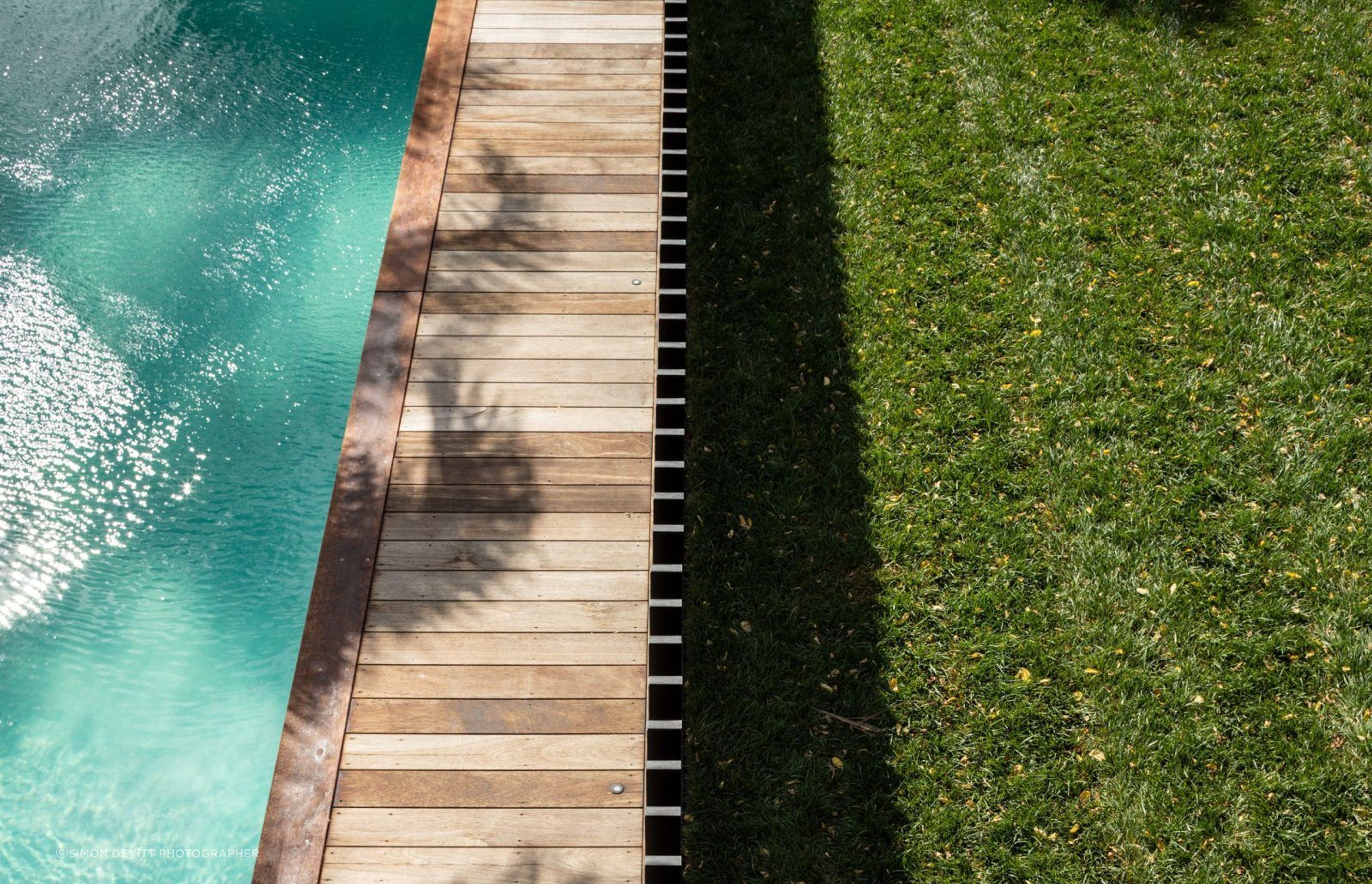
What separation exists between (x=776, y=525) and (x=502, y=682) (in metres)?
1.27

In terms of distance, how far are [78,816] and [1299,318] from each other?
568 centimetres

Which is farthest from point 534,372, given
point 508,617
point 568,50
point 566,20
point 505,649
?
point 566,20

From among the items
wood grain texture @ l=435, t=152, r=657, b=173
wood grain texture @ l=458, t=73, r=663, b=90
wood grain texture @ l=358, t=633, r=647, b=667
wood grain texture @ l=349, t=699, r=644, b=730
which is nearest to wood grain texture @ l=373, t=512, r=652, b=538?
wood grain texture @ l=358, t=633, r=647, b=667

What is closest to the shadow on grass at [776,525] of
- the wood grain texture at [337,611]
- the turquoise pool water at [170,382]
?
the wood grain texture at [337,611]

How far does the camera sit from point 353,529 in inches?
158

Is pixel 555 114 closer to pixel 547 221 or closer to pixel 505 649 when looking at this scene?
pixel 547 221

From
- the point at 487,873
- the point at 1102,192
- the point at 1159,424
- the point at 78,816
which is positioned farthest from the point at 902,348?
the point at 78,816

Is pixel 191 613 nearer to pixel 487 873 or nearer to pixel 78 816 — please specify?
pixel 78 816

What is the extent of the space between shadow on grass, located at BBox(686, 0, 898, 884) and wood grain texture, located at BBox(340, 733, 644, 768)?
299 mm

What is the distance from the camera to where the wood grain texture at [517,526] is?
4004 mm

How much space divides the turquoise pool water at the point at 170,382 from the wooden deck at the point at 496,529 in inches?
26.6

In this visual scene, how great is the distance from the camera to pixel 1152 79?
5.60m

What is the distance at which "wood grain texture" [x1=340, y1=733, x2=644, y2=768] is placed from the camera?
3.52 metres

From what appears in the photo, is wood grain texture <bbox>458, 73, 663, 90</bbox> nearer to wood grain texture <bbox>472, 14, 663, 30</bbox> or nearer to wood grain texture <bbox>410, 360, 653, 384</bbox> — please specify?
wood grain texture <bbox>472, 14, 663, 30</bbox>
